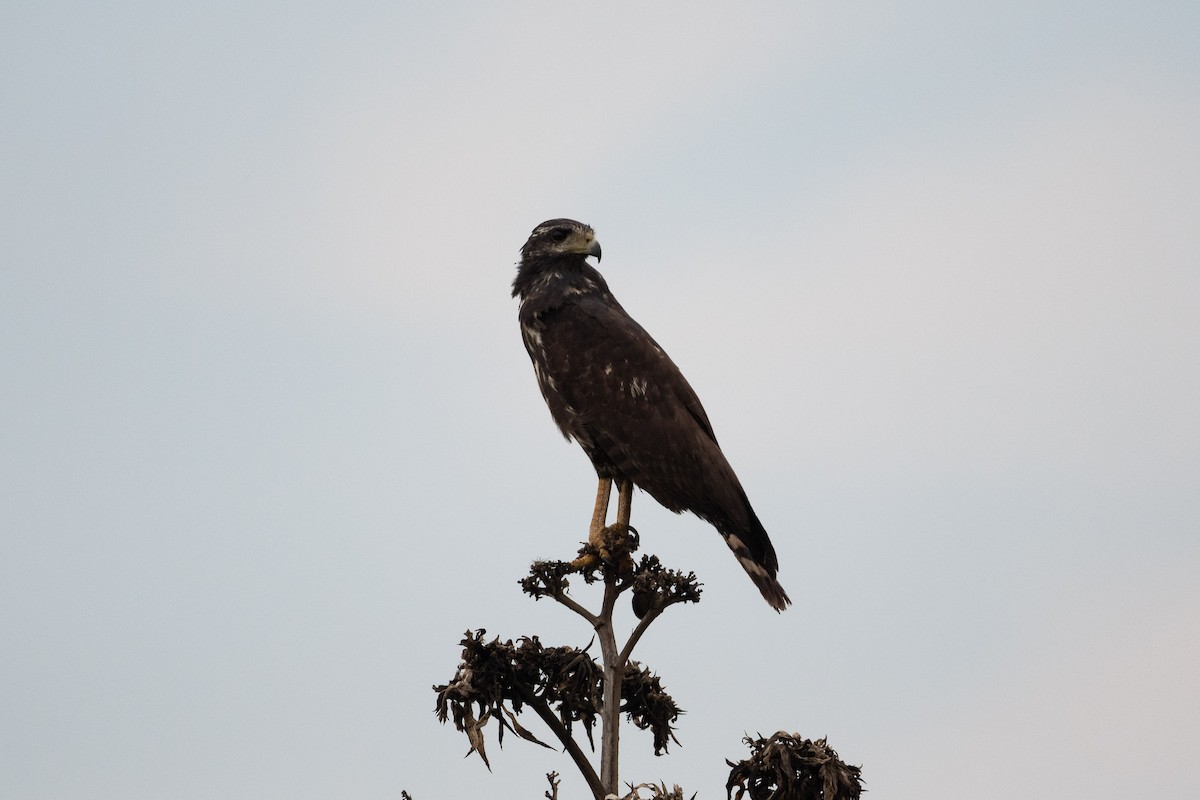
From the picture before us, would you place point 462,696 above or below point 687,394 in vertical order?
below

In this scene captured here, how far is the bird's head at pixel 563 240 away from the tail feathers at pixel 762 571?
2664 mm

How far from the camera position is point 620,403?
954 centimetres

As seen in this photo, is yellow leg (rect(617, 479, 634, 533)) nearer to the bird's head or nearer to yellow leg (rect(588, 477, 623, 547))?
yellow leg (rect(588, 477, 623, 547))

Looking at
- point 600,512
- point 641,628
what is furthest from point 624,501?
point 641,628

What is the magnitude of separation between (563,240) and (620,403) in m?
1.60

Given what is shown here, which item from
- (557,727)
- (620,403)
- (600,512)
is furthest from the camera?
(620,403)

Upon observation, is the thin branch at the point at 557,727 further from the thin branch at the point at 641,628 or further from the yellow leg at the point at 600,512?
the yellow leg at the point at 600,512

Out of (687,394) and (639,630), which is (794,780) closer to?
(639,630)

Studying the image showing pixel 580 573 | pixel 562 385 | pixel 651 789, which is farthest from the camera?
pixel 562 385

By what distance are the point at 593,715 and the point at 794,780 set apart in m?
1.24

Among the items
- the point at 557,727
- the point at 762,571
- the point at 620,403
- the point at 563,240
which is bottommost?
the point at 557,727

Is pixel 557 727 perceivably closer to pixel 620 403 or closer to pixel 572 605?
pixel 572 605

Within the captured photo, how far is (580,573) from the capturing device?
26.3 feet

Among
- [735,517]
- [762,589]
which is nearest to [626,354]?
[735,517]
